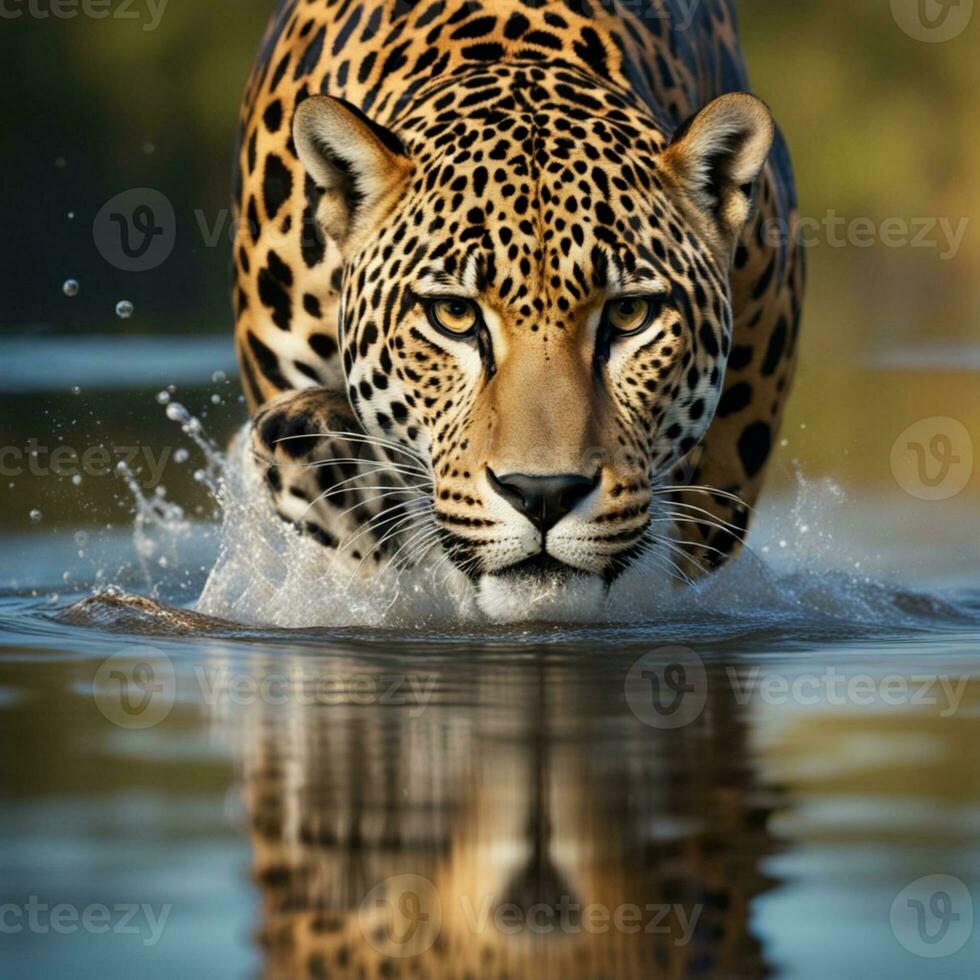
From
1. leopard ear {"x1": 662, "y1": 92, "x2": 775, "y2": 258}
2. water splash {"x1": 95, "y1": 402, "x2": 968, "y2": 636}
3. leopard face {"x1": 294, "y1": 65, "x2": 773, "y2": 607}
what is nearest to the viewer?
leopard face {"x1": 294, "y1": 65, "x2": 773, "y2": 607}

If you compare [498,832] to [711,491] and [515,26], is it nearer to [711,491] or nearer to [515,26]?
[711,491]

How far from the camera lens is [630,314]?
6.81m

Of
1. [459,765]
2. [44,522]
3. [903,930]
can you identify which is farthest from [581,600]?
[44,522]

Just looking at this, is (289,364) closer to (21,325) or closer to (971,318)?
(21,325)

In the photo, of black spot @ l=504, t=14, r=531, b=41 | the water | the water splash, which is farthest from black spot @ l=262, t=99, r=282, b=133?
the water

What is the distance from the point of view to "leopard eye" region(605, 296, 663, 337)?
6770 millimetres

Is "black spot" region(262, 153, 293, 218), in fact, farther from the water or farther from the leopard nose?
the leopard nose

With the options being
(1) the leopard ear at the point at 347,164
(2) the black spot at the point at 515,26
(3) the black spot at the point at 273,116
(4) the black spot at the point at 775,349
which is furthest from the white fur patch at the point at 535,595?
(2) the black spot at the point at 515,26

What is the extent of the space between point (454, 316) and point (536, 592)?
0.81 meters

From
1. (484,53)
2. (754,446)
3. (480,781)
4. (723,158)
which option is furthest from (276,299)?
(480,781)

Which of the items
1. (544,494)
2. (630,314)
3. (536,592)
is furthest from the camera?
(630,314)

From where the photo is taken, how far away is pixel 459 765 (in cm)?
502

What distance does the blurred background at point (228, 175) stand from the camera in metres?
19.8

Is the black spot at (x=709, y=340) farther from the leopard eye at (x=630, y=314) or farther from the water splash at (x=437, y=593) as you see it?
the water splash at (x=437, y=593)
